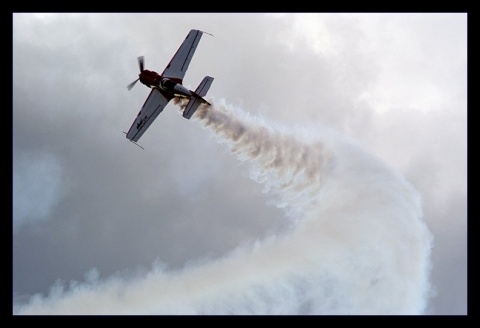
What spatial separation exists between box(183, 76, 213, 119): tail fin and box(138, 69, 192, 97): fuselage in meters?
0.63

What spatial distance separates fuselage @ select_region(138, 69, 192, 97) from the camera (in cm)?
6256

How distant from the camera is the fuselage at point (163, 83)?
6256cm

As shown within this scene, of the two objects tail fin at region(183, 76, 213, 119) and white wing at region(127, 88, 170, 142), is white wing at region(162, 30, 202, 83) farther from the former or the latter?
tail fin at region(183, 76, 213, 119)

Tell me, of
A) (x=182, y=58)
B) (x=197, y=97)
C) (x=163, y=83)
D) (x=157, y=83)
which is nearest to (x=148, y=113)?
(x=157, y=83)

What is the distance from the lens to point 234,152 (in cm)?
6675

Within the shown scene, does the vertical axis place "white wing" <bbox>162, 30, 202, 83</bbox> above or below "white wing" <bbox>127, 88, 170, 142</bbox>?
above

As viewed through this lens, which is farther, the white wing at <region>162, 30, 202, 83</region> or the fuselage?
the white wing at <region>162, 30, 202, 83</region>

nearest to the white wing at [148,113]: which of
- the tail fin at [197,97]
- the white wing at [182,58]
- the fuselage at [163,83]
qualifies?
the fuselage at [163,83]

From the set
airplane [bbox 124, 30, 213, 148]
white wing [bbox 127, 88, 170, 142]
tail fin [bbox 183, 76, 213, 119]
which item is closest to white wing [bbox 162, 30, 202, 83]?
airplane [bbox 124, 30, 213, 148]

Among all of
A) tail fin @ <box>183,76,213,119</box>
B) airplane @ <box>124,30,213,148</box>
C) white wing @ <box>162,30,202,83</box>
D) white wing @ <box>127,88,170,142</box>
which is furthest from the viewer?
white wing @ <box>162,30,202,83</box>
